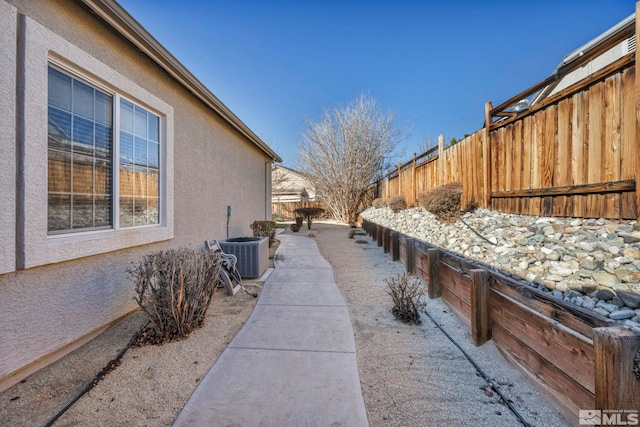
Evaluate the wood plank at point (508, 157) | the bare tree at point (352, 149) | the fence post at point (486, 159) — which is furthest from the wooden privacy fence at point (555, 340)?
the bare tree at point (352, 149)

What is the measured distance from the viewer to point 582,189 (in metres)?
3.72

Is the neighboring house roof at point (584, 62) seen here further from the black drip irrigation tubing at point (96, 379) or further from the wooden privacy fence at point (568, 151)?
the black drip irrigation tubing at point (96, 379)

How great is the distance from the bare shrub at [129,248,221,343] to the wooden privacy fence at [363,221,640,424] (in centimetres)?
293

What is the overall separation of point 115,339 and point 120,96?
2733mm

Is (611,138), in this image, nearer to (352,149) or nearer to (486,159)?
(486,159)

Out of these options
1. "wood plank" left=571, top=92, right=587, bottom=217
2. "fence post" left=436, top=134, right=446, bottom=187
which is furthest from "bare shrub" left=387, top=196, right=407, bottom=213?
"wood plank" left=571, top=92, right=587, bottom=217

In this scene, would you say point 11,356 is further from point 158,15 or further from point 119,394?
point 158,15

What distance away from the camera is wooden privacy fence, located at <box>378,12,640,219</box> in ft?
10.5

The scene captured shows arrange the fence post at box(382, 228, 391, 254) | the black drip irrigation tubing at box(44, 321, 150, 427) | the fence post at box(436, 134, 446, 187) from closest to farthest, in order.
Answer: the black drip irrigation tubing at box(44, 321, 150, 427), the fence post at box(382, 228, 391, 254), the fence post at box(436, 134, 446, 187)

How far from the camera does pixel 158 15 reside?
5.15 m

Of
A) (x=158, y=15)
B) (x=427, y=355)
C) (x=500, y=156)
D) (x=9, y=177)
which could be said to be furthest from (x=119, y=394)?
(x=500, y=156)

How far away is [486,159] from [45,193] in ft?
22.5

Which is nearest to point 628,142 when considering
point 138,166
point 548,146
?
point 548,146

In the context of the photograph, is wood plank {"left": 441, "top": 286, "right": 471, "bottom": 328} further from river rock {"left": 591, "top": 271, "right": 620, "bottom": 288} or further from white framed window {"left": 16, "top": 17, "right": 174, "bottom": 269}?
white framed window {"left": 16, "top": 17, "right": 174, "bottom": 269}
